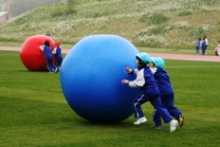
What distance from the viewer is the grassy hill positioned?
64062mm

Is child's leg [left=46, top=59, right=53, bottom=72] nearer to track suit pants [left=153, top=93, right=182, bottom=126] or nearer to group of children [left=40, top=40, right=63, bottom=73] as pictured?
group of children [left=40, top=40, right=63, bottom=73]

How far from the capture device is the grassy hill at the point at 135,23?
6406 centimetres

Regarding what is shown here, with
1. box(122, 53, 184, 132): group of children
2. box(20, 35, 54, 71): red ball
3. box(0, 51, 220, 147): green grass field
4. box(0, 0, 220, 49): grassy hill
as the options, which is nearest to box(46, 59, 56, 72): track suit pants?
box(20, 35, 54, 71): red ball

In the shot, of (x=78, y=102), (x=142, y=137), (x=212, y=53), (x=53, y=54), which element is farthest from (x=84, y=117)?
(x=212, y=53)

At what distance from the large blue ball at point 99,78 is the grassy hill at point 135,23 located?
4778 cm

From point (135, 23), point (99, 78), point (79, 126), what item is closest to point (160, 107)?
point (99, 78)

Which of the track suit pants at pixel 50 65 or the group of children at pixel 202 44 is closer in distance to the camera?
the track suit pants at pixel 50 65

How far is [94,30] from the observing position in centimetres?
7300

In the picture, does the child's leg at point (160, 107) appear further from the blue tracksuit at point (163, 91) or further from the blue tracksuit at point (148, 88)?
the blue tracksuit at point (163, 91)

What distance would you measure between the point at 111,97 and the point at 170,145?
1.87 metres

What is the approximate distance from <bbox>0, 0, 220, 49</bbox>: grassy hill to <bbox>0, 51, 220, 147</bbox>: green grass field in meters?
42.8

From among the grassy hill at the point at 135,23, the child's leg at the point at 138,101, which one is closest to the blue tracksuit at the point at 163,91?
the child's leg at the point at 138,101

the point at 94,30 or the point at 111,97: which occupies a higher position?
the point at 111,97

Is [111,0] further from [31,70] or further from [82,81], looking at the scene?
[82,81]
